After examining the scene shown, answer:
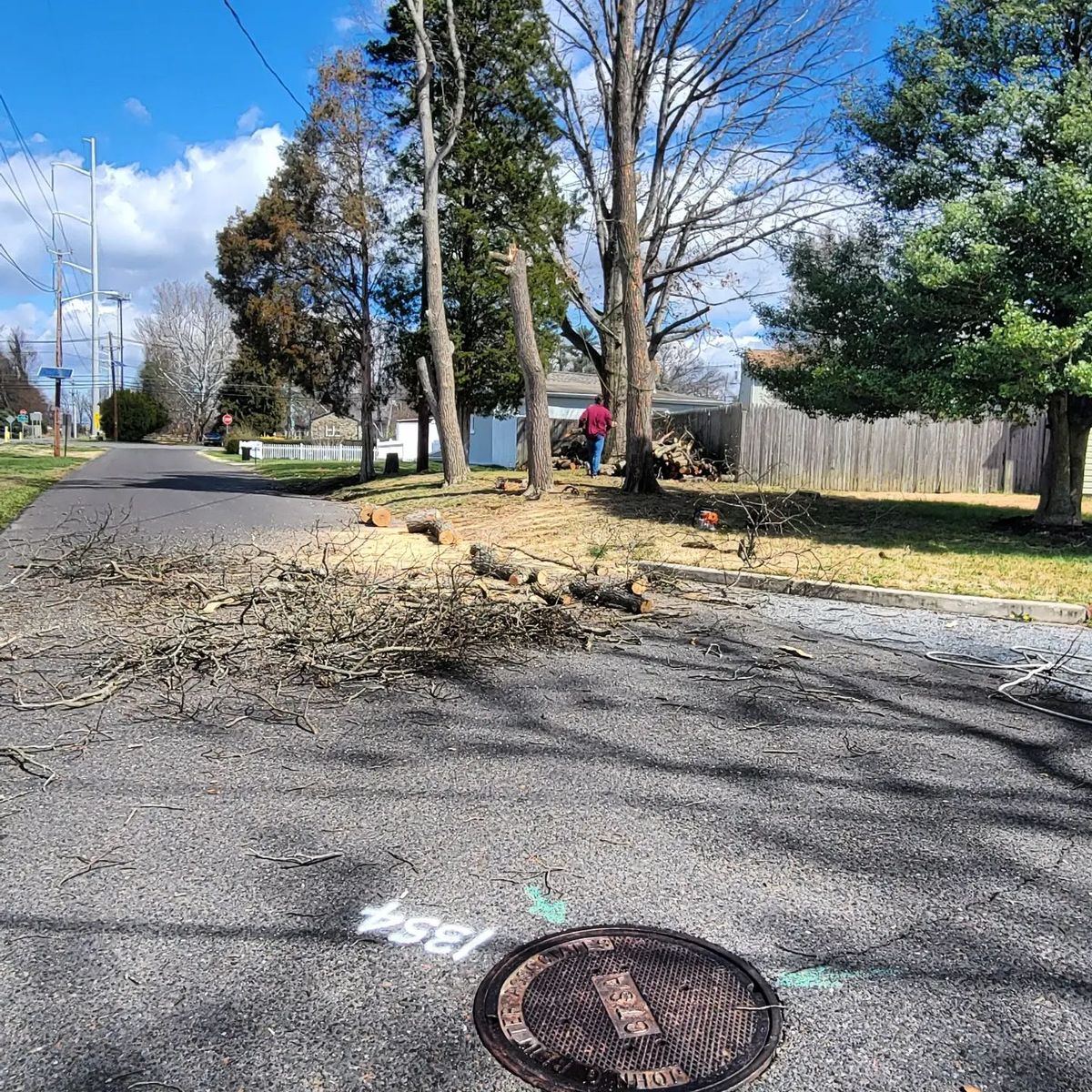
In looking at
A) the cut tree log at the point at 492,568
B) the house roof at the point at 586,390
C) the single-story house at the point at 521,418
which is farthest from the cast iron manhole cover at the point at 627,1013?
the house roof at the point at 586,390

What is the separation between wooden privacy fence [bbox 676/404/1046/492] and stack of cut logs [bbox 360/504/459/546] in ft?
33.4

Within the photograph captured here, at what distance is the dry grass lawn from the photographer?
31.2 ft

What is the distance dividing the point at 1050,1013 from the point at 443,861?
1.94 meters

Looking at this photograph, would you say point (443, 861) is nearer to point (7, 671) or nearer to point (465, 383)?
point (7, 671)

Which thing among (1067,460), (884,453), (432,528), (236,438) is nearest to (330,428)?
(236,438)

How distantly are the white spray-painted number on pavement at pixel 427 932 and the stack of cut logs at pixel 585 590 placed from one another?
4.74 metres

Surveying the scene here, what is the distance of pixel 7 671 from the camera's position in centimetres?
577

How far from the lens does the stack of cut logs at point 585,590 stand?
25.7 feet

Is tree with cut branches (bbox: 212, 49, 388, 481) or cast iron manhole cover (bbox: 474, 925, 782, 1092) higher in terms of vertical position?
tree with cut branches (bbox: 212, 49, 388, 481)

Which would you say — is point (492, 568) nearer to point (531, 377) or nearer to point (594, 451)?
point (531, 377)

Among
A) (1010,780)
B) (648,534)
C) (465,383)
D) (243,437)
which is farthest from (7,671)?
(243,437)

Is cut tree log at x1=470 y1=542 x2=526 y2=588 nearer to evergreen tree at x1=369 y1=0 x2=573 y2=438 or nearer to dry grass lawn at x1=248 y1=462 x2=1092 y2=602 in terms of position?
dry grass lawn at x1=248 y1=462 x2=1092 y2=602

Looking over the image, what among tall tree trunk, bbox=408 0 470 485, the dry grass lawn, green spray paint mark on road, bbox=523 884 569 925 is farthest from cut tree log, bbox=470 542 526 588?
tall tree trunk, bbox=408 0 470 485

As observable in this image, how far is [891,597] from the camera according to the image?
8688 millimetres
